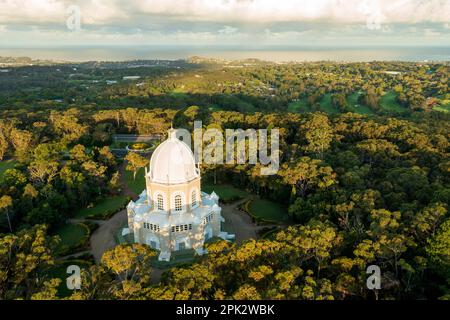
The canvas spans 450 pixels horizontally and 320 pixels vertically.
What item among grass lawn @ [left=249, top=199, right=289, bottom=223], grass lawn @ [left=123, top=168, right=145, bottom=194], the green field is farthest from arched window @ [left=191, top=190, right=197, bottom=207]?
the green field

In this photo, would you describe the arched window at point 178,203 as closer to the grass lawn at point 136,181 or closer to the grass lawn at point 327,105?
the grass lawn at point 136,181

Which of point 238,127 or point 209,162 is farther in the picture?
point 238,127

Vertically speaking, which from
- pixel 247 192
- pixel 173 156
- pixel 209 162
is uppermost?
pixel 173 156

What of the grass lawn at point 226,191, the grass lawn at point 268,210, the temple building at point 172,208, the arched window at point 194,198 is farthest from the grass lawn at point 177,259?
the grass lawn at point 226,191

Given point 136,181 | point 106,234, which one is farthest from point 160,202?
point 136,181

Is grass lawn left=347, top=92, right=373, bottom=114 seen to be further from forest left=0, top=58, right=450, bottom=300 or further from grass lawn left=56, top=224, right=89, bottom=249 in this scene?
grass lawn left=56, top=224, right=89, bottom=249

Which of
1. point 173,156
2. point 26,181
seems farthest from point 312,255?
point 26,181
